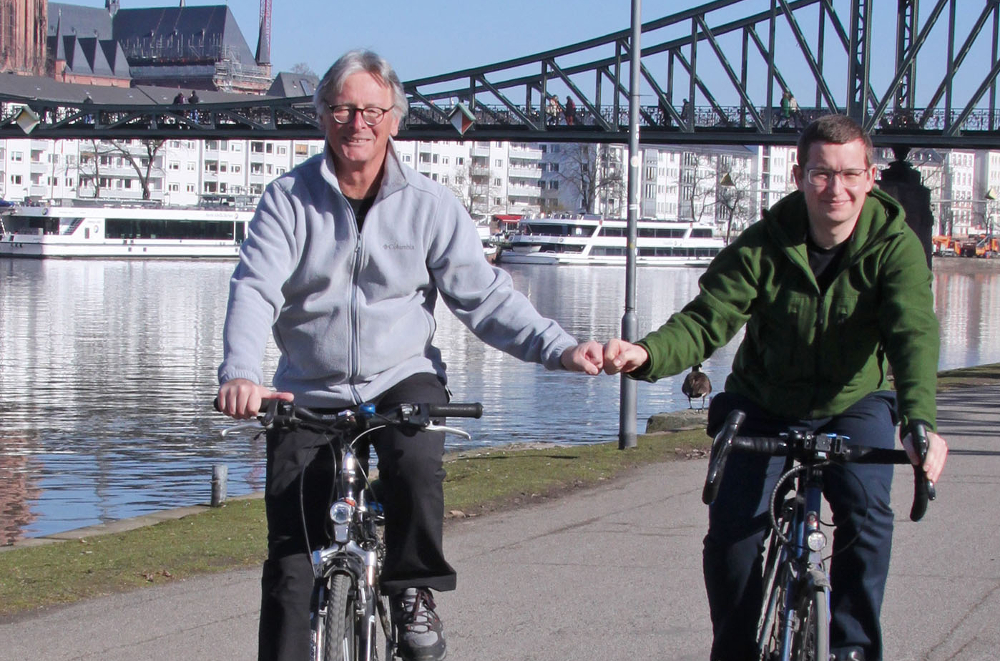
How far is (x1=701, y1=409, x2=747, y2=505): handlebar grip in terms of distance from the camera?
143 inches

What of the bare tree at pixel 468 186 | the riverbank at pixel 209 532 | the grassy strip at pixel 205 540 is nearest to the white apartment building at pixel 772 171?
the bare tree at pixel 468 186

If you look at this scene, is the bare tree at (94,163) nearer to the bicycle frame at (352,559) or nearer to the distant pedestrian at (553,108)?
the distant pedestrian at (553,108)

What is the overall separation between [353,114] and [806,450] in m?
1.52

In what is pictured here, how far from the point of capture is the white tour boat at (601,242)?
339 ft

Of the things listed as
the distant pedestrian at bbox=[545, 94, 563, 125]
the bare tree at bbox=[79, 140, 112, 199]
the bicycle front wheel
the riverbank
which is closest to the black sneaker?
the bicycle front wheel

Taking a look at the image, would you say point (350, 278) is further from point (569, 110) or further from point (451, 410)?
point (569, 110)

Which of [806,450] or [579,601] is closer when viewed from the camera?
[806,450]

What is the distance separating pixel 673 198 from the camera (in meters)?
167

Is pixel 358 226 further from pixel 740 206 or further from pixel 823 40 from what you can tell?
pixel 740 206

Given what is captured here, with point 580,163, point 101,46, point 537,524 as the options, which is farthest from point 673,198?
point 537,524

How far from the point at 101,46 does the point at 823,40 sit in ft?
490

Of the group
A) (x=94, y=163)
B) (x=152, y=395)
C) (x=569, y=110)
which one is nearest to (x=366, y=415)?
(x=152, y=395)

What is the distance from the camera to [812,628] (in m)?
3.71

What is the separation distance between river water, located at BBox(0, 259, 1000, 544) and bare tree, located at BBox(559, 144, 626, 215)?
8725 centimetres
